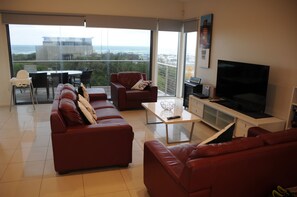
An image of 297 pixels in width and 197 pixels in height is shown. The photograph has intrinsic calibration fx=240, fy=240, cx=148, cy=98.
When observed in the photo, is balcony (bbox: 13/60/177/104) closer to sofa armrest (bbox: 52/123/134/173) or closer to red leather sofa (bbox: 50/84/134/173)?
red leather sofa (bbox: 50/84/134/173)

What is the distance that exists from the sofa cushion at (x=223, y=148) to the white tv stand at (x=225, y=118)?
65.6 inches

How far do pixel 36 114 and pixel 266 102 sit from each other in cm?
458

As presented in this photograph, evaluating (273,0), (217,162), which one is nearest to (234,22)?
(273,0)

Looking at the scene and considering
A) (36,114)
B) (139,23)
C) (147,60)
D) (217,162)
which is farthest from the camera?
(147,60)

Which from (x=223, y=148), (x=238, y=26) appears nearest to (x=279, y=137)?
(x=223, y=148)

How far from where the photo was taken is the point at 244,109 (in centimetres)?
408

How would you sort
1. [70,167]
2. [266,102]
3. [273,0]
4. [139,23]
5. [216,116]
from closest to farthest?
1. [70,167]
2. [273,0]
3. [266,102]
4. [216,116]
5. [139,23]

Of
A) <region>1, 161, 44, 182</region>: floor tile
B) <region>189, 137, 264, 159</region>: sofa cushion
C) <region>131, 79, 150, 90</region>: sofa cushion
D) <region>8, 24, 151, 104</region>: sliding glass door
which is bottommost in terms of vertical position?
<region>1, 161, 44, 182</region>: floor tile

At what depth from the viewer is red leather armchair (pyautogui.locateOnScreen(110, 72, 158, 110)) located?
18.0 feet

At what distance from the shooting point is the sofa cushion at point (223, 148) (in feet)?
5.75

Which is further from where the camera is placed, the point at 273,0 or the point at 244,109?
the point at 244,109

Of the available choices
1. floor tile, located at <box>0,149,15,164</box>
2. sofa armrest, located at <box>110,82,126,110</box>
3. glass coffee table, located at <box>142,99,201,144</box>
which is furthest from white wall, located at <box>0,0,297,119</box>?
floor tile, located at <box>0,149,15,164</box>

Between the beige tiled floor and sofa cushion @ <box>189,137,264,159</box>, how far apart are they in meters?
1.10

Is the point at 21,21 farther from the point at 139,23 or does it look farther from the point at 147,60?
the point at 147,60
